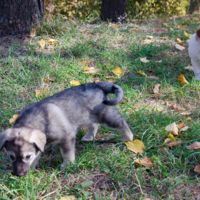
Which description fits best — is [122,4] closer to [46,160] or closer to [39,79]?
[39,79]

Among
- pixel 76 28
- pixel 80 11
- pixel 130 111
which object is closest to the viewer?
pixel 130 111

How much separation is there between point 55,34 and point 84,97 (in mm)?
3136

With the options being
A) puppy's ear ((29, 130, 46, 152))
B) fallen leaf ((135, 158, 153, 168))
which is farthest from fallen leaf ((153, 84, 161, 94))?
puppy's ear ((29, 130, 46, 152))

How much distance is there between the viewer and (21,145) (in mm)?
2227

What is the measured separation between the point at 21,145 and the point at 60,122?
0.51 m

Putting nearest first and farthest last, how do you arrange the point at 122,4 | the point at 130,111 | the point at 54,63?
the point at 130,111 < the point at 54,63 < the point at 122,4

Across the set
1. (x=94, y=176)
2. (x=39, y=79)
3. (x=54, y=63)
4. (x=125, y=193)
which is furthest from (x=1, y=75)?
(x=125, y=193)

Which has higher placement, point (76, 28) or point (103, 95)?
point (76, 28)

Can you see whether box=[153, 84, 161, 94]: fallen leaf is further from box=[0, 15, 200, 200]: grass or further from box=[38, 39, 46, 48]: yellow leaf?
box=[38, 39, 46, 48]: yellow leaf

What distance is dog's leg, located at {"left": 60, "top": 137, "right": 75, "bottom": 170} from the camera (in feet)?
8.43

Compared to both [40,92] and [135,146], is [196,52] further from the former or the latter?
[40,92]

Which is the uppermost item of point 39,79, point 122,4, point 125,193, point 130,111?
point 122,4

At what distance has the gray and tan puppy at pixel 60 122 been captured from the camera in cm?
226

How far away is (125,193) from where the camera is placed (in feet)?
7.56
